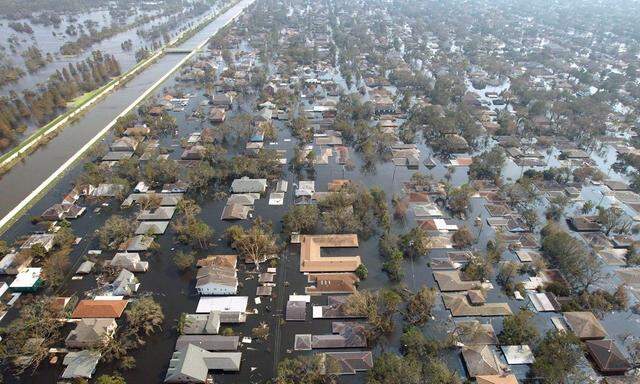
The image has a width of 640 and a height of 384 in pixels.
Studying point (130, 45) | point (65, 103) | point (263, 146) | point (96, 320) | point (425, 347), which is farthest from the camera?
point (130, 45)

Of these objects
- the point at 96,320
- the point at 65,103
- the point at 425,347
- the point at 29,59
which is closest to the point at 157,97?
the point at 65,103

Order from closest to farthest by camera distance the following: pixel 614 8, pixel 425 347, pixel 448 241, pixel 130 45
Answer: pixel 425 347 → pixel 448 241 → pixel 130 45 → pixel 614 8

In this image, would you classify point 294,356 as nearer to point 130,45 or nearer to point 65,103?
point 65,103

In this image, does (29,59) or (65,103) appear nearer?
(65,103)

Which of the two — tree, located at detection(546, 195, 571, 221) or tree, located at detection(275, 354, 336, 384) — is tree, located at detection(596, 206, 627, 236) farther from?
tree, located at detection(275, 354, 336, 384)

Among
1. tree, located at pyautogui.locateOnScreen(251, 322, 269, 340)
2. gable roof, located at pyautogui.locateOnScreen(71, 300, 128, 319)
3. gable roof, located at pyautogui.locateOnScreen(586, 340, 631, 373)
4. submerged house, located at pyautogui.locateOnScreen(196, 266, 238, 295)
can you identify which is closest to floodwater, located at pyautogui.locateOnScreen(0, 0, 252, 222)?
gable roof, located at pyautogui.locateOnScreen(71, 300, 128, 319)

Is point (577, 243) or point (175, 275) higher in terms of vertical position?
point (577, 243)
